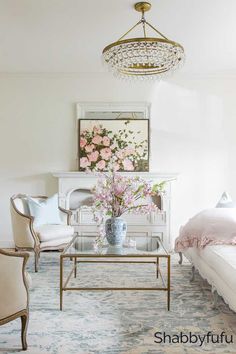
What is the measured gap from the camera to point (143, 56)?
308 centimetres

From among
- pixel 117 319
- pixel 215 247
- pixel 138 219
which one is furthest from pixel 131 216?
pixel 117 319

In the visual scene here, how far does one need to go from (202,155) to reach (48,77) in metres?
2.54

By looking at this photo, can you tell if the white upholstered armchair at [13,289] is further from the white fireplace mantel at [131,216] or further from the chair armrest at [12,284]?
the white fireplace mantel at [131,216]

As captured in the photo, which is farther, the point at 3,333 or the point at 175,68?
the point at 175,68

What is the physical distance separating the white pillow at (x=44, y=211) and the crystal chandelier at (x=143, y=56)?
2.01 metres

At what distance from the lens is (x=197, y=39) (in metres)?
4.23

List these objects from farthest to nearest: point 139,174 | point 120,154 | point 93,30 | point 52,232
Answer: point 139,174
point 120,154
point 52,232
point 93,30

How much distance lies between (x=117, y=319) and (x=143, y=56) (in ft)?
6.91

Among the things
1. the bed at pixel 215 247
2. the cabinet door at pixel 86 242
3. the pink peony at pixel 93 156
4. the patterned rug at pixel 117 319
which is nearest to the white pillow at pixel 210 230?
the bed at pixel 215 247

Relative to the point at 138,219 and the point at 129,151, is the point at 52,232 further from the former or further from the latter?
the point at 129,151

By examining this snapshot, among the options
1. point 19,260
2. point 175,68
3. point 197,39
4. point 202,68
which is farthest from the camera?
point 202,68

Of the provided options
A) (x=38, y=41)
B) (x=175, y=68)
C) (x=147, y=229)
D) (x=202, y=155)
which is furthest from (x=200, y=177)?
(x=38, y=41)

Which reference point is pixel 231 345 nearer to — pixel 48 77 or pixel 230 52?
pixel 230 52

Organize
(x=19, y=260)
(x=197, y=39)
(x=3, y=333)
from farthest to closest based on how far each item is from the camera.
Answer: (x=197, y=39)
(x=3, y=333)
(x=19, y=260)
